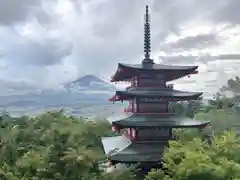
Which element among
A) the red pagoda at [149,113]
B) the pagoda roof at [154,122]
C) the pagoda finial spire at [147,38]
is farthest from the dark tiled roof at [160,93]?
the pagoda finial spire at [147,38]

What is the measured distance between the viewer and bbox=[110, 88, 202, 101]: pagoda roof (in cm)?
2644

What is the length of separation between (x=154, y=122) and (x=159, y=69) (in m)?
3.76

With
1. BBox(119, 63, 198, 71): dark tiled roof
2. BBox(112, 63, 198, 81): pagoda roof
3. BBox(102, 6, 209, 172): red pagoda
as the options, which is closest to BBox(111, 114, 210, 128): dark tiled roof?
BBox(102, 6, 209, 172): red pagoda

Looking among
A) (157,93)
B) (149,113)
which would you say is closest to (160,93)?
(157,93)

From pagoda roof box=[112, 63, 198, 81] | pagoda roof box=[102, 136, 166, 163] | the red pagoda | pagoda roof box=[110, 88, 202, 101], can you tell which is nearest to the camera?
pagoda roof box=[102, 136, 166, 163]

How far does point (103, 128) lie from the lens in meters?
39.5

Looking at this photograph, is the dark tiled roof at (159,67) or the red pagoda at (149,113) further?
the dark tiled roof at (159,67)

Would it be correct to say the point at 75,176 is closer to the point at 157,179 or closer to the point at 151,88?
the point at 157,179

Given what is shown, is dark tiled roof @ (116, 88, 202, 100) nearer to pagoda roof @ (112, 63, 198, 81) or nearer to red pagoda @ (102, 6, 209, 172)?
red pagoda @ (102, 6, 209, 172)

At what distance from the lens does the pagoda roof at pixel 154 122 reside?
83.8ft

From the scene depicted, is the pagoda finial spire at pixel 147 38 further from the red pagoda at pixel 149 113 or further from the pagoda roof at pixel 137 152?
the pagoda roof at pixel 137 152

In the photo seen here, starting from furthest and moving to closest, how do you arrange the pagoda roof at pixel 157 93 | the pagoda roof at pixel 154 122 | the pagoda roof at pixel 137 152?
the pagoda roof at pixel 157 93 < the pagoda roof at pixel 154 122 < the pagoda roof at pixel 137 152

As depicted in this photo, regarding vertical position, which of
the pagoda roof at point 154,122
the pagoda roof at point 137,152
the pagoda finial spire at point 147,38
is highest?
the pagoda finial spire at point 147,38

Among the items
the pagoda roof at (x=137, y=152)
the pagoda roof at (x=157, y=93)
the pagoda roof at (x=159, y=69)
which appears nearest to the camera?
the pagoda roof at (x=137, y=152)
